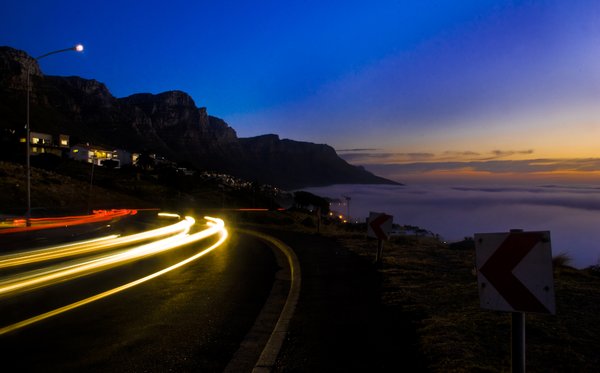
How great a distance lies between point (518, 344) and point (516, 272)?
0.57 meters

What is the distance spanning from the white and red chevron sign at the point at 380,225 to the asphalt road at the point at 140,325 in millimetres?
3486

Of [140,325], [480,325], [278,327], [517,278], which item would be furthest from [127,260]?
[517,278]

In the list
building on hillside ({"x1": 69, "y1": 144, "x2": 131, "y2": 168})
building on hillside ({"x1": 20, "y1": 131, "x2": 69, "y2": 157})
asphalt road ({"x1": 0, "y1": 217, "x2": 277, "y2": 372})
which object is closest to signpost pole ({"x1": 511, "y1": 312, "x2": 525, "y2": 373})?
asphalt road ({"x1": 0, "y1": 217, "x2": 277, "y2": 372})

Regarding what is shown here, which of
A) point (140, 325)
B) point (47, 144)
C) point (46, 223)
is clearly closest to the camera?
point (140, 325)

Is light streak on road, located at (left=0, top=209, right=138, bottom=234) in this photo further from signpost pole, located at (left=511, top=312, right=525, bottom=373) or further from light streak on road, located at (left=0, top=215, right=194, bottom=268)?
signpost pole, located at (left=511, top=312, right=525, bottom=373)

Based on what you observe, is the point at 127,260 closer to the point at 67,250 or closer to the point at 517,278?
the point at 67,250

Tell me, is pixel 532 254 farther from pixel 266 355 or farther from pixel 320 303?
pixel 320 303

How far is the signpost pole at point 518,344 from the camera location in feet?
11.3

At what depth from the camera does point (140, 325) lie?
5.95m

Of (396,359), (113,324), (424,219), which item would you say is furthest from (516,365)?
(424,219)

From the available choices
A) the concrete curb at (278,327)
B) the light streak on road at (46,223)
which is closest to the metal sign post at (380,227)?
the concrete curb at (278,327)

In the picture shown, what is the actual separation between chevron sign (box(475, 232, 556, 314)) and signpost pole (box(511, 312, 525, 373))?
0.29 ft

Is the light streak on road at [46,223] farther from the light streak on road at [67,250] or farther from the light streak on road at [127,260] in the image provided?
the light streak on road at [127,260]

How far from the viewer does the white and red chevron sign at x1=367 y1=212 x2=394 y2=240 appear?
38.2ft
